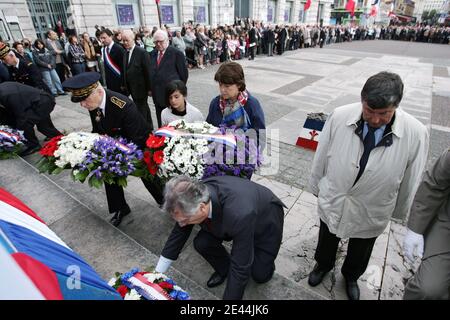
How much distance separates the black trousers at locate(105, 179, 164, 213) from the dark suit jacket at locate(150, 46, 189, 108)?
73.3 inches

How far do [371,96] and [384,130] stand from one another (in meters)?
0.31

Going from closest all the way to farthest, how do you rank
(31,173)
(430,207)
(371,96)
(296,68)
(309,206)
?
(371,96) < (430,207) < (309,206) < (31,173) < (296,68)

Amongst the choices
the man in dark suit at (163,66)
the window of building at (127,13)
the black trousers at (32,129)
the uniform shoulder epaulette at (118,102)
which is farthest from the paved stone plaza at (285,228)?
the window of building at (127,13)

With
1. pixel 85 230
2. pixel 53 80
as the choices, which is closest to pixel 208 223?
pixel 85 230

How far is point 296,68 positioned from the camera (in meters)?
12.9

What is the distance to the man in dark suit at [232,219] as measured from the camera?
5.40 feet

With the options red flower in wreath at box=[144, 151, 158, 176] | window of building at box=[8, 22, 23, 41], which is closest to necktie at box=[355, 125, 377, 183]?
red flower in wreath at box=[144, 151, 158, 176]

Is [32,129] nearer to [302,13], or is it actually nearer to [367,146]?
[367,146]

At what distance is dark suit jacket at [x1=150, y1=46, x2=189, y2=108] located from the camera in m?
4.62

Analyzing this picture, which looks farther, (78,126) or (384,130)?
(78,126)

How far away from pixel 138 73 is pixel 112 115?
2249mm

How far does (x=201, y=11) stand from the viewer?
1931 cm

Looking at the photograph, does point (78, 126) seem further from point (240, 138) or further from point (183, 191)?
point (183, 191)

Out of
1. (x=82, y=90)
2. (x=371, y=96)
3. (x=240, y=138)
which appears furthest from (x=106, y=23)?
(x=371, y=96)
